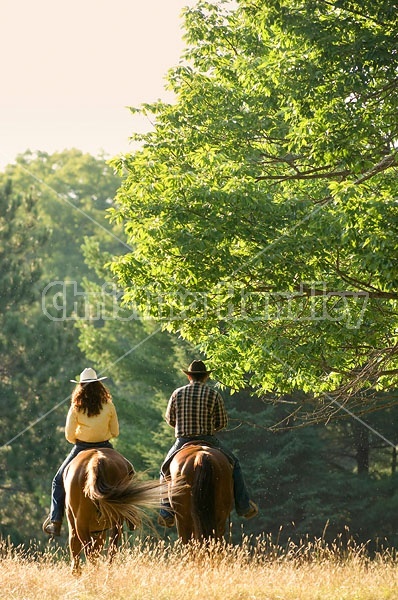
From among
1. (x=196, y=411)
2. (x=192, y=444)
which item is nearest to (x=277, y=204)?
(x=196, y=411)

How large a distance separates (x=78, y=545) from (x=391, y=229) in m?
5.15

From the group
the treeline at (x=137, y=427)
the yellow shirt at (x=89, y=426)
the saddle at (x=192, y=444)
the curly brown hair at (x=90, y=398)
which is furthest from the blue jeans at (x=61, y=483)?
the treeline at (x=137, y=427)

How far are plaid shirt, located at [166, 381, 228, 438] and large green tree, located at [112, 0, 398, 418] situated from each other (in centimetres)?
207

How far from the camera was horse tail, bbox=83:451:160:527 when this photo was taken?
9.48 meters

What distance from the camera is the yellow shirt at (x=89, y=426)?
1026 cm

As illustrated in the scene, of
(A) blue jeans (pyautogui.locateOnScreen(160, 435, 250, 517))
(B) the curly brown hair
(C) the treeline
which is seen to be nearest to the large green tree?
(A) blue jeans (pyautogui.locateOnScreen(160, 435, 250, 517))

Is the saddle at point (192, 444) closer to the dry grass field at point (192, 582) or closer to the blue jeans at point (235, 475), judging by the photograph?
the blue jeans at point (235, 475)

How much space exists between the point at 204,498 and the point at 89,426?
1.51 m

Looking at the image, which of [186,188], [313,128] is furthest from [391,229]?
[186,188]

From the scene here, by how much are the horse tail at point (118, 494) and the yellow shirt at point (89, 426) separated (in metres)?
0.64

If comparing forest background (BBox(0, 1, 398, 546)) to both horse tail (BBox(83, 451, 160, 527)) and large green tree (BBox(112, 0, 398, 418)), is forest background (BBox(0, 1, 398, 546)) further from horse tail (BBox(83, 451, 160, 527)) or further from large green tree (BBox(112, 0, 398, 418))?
horse tail (BBox(83, 451, 160, 527))

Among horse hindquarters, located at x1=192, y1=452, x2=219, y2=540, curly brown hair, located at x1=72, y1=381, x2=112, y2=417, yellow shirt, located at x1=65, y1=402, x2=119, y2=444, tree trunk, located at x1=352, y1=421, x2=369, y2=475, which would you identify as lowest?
tree trunk, located at x1=352, y1=421, x2=369, y2=475

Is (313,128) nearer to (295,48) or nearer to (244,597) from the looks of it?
(295,48)

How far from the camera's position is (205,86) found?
15414 millimetres
